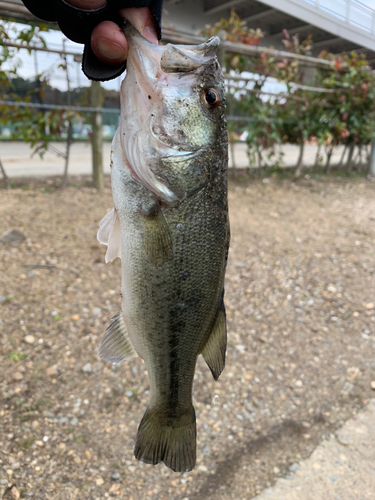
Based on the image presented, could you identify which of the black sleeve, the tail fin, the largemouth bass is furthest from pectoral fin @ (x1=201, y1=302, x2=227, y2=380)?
the black sleeve

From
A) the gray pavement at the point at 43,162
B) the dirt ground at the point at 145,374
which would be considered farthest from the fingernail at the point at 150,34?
the gray pavement at the point at 43,162

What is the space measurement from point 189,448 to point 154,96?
1.26 m

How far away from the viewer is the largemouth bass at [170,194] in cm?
118

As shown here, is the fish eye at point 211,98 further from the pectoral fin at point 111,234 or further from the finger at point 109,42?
the pectoral fin at point 111,234

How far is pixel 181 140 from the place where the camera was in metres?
1.21

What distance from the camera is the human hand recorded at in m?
1.12

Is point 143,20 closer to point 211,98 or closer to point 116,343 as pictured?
point 211,98

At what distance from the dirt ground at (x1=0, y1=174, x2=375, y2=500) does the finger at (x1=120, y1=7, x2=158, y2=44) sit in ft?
6.87

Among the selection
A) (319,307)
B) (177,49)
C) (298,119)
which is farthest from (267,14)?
(177,49)

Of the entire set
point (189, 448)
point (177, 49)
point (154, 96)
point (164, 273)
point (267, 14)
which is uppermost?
point (267, 14)

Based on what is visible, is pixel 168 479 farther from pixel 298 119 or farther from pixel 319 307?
pixel 298 119

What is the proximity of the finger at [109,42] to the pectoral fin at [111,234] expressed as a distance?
19.2 inches

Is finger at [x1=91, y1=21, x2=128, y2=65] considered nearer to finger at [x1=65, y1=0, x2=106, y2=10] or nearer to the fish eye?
finger at [x1=65, y1=0, x2=106, y2=10]

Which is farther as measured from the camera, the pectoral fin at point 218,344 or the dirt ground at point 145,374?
the dirt ground at point 145,374
